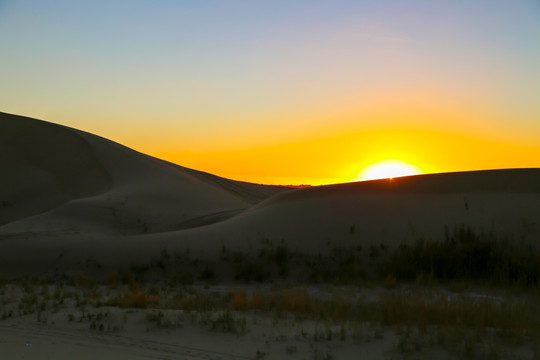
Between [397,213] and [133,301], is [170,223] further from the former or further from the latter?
[133,301]

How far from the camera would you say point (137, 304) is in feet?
31.8

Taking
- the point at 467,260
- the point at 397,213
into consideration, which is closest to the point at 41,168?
the point at 397,213

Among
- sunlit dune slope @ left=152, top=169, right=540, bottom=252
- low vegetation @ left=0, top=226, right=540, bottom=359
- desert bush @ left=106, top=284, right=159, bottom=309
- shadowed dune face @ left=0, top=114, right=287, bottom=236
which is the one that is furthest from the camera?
shadowed dune face @ left=0, top=114, right=287, bottom=236

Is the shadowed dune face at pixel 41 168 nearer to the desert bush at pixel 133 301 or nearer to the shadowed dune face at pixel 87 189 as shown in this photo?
the shadowed dune face at pixel 87 189

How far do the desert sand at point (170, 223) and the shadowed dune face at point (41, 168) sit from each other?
60mm

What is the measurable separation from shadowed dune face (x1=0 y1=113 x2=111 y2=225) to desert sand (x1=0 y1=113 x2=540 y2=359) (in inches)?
2.3

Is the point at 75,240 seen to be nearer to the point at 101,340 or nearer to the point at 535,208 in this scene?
the point at 101,340

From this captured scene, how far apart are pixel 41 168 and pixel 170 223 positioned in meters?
12.0

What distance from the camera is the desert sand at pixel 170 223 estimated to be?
24.0ft

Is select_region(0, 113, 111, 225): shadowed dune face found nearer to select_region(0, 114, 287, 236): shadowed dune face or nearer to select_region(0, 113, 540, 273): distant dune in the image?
select_region(0, 114, 287, 236): shadowed dune face

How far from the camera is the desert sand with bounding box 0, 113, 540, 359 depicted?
731cm

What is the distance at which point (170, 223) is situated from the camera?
23.6 metres

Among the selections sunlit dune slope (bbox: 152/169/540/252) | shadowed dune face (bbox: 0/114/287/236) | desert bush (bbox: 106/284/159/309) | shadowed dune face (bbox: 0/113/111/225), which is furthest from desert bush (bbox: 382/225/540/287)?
shadowed dune face (bbox: 0/113/111/225)

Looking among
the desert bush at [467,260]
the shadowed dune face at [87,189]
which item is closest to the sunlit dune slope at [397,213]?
the desert bush at [467,260]
